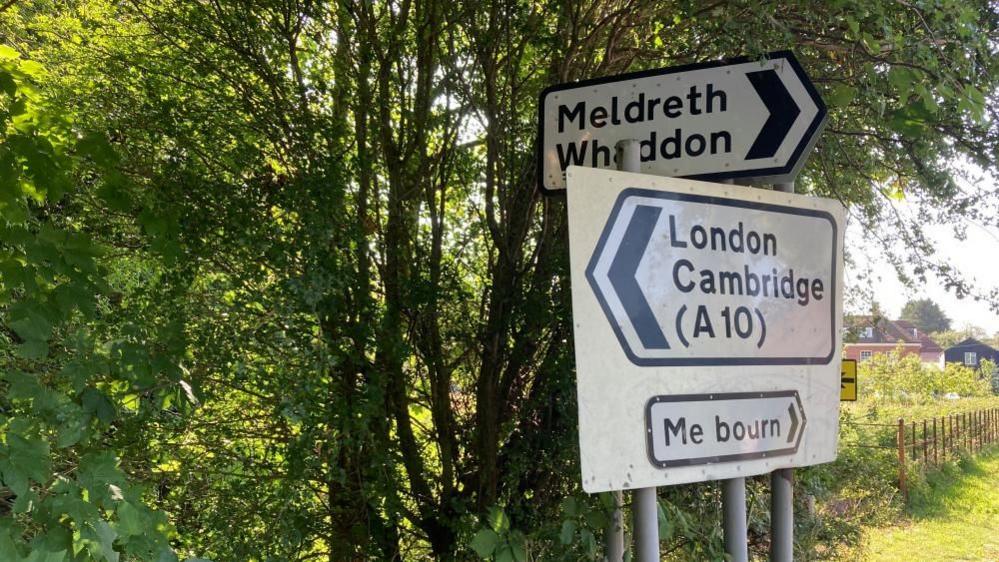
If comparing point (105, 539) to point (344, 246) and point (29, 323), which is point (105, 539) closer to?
point (29, 323)

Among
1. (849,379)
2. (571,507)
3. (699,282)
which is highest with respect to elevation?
(699,282)

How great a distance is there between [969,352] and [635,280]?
40.0m

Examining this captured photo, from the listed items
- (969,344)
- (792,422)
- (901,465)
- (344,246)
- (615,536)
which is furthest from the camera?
(969,344)

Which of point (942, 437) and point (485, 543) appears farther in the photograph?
point (942, 437)

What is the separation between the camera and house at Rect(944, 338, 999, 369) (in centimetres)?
3029

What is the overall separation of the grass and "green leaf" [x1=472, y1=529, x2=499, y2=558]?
4351 mm

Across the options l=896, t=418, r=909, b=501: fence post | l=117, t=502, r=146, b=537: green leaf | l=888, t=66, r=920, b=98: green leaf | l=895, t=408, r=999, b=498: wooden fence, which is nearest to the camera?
l=117, t=502, r=146, b=537: green leaf

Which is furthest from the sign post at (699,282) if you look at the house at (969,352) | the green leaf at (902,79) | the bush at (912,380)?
the house at (969,352)

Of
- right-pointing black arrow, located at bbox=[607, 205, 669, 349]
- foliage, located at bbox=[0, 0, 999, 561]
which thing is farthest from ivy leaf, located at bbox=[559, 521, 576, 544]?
right-pointing black arrow, located at bbox=[607, 205, 669, 349]

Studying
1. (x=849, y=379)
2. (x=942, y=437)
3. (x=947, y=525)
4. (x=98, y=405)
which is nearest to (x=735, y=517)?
(x=98, y=405)

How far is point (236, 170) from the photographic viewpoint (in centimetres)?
349

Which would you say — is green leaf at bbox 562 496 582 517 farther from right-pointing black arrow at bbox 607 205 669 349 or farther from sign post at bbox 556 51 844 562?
right-pointing black arrow at bbox 607 205 669 349

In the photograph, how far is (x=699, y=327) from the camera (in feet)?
5.75

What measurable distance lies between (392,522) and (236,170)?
179cm
